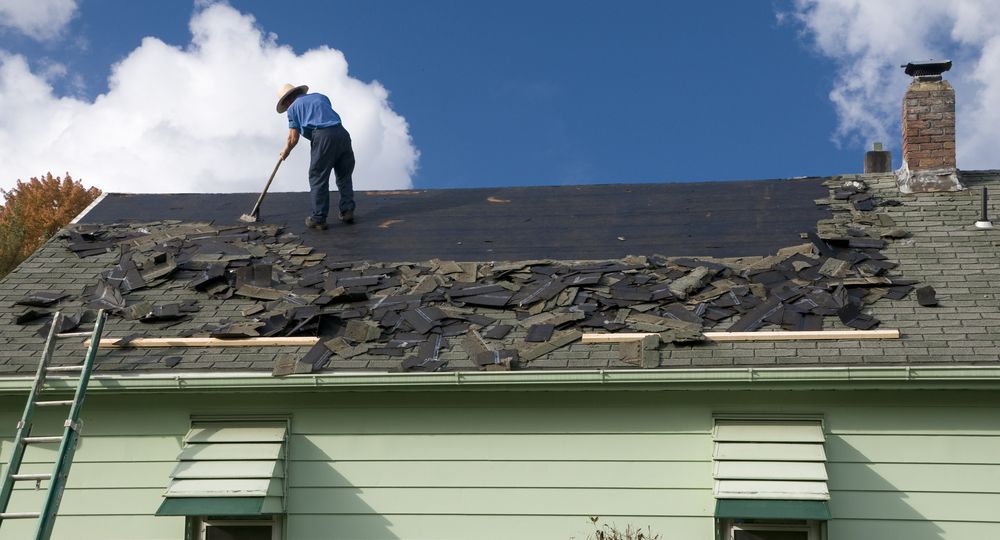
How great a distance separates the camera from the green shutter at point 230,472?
25.3ft

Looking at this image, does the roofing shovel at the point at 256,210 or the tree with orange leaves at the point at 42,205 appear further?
the tree with orange leaves at the point at 42,205

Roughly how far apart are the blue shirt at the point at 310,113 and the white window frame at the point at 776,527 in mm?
7094

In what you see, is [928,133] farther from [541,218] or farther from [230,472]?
[230,472]

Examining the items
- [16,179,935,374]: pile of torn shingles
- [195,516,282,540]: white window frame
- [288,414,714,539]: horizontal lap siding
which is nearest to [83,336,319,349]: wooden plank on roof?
[16,179,935,374]: pile of torn shingles

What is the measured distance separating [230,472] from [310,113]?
5.67 m

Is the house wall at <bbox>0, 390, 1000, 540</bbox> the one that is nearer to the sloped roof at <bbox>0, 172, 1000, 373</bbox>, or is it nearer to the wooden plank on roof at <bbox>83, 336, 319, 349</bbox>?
the sloped roof at <bbox>0, 172, 1000, 373</bbox>

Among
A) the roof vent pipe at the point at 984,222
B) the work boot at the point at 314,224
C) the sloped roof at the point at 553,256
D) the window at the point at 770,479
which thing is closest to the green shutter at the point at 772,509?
the window at the point at 770,479

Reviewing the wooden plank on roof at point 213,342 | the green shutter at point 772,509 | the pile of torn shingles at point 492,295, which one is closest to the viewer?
the green shutter at point 772,509

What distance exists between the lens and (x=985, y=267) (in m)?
9.32

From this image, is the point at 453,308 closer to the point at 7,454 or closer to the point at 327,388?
the point at 327,388

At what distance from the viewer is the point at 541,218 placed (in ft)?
39.4

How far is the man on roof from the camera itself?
40.3 ft

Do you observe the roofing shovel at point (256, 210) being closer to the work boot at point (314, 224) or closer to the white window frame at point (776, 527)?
the work boot at point (314, 224)

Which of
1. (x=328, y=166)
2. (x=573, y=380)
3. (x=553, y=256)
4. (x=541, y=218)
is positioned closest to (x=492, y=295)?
(x=553, y=256)
